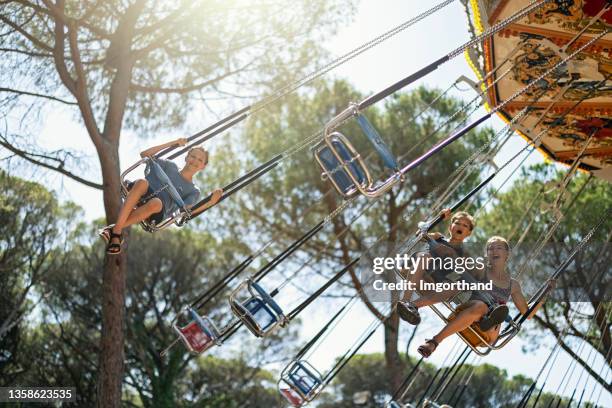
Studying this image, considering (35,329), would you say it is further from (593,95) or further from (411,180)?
(593,95)

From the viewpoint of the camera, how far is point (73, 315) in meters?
15.2

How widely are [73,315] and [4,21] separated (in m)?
7.72

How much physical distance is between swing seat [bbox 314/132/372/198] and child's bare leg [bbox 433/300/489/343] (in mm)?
1014

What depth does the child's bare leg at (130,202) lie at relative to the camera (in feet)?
17.1

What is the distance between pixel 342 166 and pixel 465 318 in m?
1.23

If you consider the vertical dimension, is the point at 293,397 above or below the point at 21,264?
below

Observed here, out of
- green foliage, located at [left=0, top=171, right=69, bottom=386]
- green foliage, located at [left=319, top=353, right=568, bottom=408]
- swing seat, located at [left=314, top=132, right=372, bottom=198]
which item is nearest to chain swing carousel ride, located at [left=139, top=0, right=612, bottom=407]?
swing seat, located at [left=314, top=132, right=372, bottom=198]

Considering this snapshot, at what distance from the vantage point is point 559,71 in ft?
22.1

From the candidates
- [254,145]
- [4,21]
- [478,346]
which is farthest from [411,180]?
[478,346]

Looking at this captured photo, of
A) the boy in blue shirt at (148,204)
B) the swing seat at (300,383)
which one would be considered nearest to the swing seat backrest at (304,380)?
the swing seat at (300,383)
